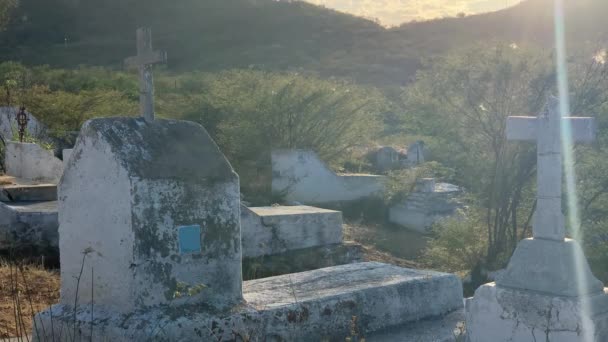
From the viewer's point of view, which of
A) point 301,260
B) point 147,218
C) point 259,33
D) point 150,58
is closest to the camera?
point 147,218

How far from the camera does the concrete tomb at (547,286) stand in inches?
156

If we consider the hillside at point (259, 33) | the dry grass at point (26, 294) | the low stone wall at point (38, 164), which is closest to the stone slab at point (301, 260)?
the dry grass at point (26, 294)

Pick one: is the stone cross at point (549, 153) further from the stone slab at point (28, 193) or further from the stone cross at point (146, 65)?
the stone slab at point (28, 193)

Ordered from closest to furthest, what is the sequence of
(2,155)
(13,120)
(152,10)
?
(2,155) < (13,120) < (152,10)

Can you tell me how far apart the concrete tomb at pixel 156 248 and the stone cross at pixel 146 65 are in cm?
10

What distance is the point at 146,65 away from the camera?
380cm

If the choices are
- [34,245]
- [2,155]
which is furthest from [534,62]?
[2,155]

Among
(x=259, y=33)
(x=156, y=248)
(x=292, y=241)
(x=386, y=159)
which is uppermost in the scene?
(x=259, y=33)

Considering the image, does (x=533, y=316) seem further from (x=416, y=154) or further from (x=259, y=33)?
(x=259, y=33)

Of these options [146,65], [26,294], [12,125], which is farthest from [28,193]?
[146,65]

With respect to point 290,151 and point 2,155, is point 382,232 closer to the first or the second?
point 290,151

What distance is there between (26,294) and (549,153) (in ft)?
12.4

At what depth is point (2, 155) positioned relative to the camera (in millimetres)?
13305

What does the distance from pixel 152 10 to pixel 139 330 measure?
6114 centimetres
